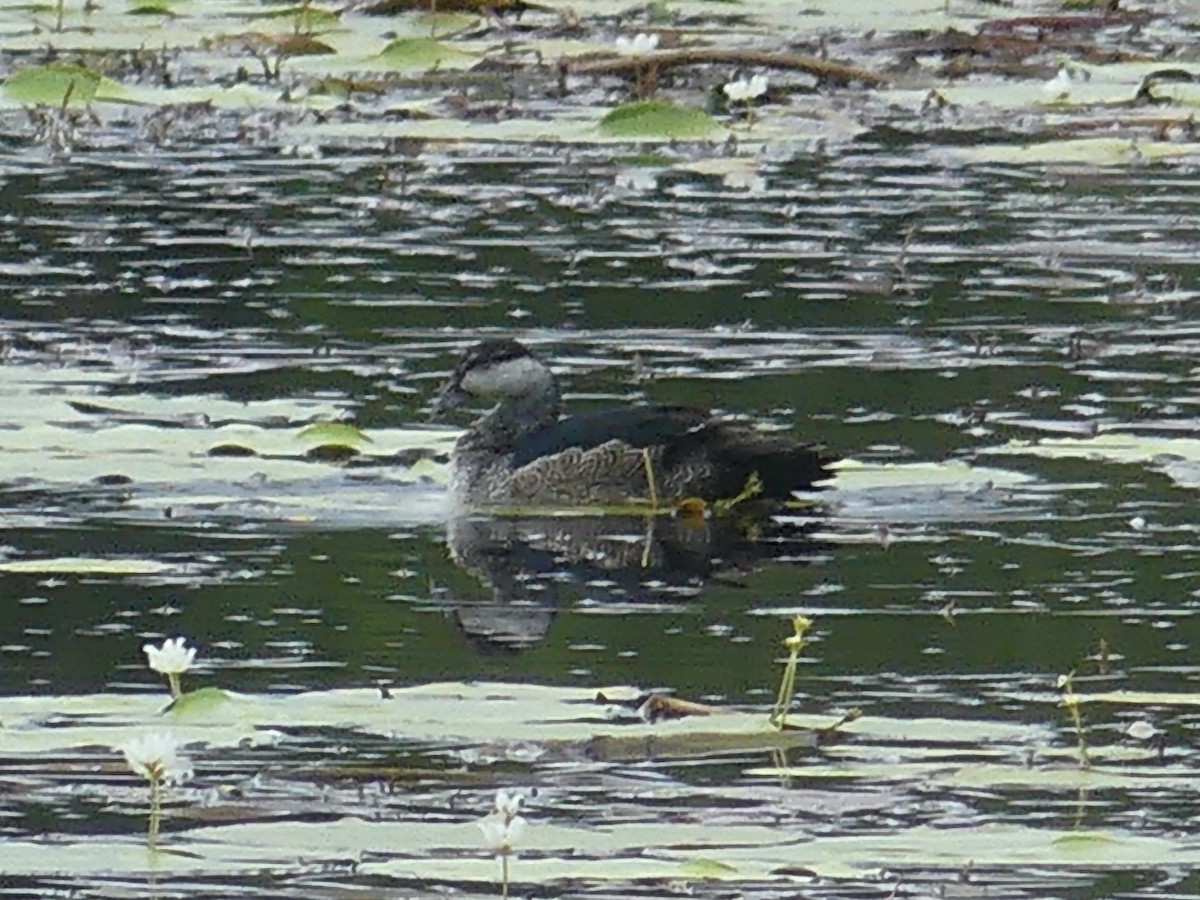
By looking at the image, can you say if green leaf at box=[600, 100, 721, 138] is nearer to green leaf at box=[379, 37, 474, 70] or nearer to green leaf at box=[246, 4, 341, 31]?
green leaf at box=[379, 37, 474, 70]

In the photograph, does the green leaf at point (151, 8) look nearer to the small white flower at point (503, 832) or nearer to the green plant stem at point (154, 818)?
the green plant stem at point (154, 818)

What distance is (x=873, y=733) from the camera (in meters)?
Answer: 7.29

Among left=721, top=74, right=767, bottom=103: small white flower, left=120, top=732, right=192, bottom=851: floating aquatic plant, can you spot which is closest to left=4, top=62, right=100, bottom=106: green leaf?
left=721, top=74, right=767, bottom=103: small white flower

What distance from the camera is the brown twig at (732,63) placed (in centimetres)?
1775

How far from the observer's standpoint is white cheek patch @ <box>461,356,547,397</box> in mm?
10969

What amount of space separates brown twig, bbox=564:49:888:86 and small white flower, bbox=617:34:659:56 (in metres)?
0.05

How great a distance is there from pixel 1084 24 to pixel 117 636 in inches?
513

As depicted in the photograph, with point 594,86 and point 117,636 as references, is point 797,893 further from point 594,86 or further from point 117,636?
point 594,86

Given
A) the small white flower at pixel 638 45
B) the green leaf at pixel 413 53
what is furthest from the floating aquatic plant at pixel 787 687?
the green leaf at pixel 413 53

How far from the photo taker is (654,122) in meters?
17.0

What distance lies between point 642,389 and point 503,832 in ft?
20.1

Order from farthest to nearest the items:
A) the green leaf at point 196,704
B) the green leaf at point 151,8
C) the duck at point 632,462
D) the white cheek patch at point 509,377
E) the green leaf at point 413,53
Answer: the green leaf at point 151,8 < the green leaf at point 413,53 < the white cheek patch at point 509,377 < the duck at point 632,462 < the green leaf at point 196,704

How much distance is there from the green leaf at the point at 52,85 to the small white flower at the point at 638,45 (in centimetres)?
231

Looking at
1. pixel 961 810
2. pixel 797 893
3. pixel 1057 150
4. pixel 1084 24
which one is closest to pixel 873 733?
pixel 961 810
